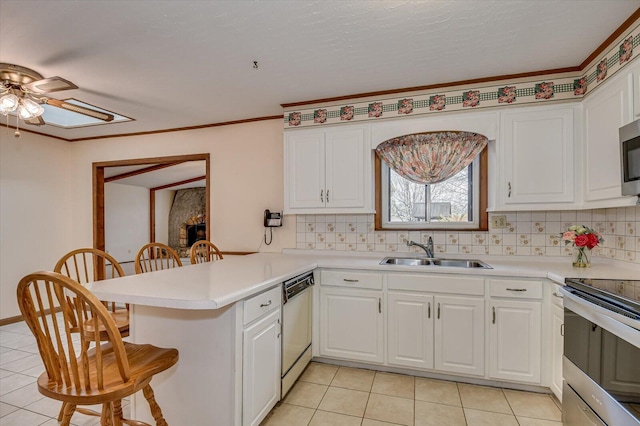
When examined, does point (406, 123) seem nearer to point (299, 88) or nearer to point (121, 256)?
point (299, 88)

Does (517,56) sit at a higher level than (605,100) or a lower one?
higher

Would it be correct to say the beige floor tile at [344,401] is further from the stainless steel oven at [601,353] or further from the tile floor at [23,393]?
the tile floor at [23,393]

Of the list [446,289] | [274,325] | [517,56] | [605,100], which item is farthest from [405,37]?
[274,325]

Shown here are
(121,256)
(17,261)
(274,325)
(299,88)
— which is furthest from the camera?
(121,256)

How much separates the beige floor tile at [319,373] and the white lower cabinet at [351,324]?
0.11 metres

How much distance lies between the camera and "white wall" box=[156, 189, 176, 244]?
8.59 meters

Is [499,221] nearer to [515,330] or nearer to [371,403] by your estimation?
[515,330]

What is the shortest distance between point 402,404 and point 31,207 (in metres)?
4.65

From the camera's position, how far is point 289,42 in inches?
79.4

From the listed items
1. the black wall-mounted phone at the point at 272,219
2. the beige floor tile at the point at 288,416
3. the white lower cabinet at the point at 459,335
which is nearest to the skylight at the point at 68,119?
the black wall-mounted phone at the point at 272,219

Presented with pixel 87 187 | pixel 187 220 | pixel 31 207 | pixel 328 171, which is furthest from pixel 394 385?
pixel 187 220

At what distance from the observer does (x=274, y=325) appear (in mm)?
1961

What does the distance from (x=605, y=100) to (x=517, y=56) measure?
61cm

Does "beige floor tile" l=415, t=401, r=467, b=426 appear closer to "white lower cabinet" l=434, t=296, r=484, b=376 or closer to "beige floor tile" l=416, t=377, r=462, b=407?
"beige floor tile" l=416, t=377, r=462, b=407
